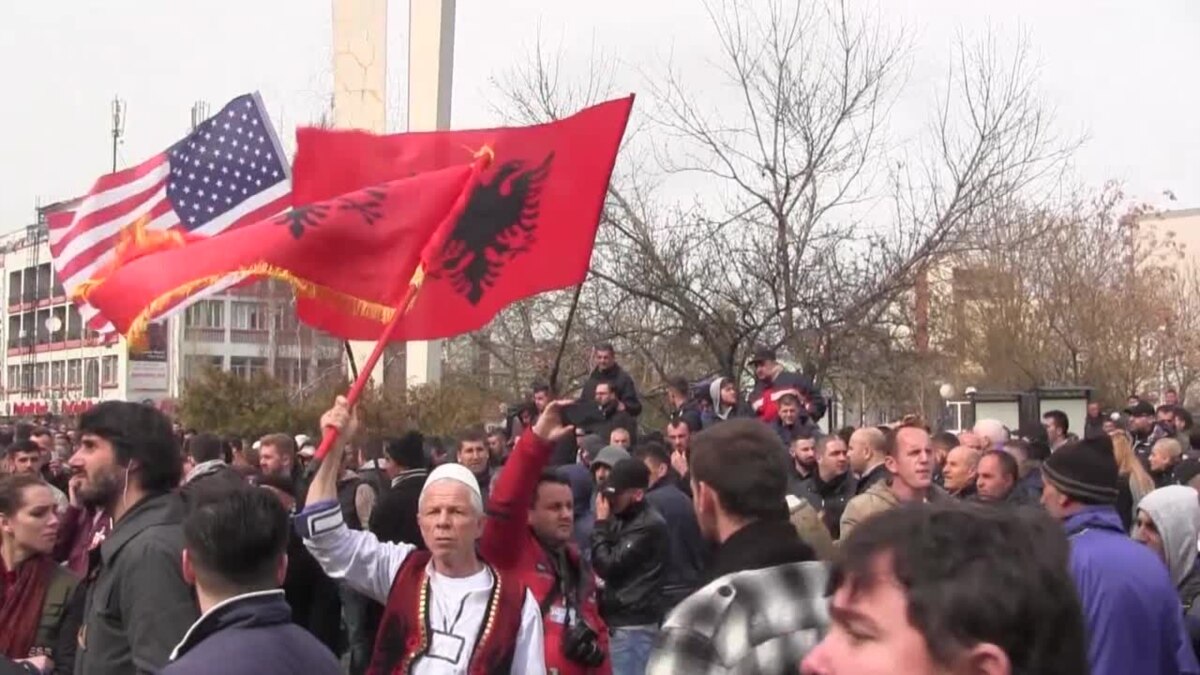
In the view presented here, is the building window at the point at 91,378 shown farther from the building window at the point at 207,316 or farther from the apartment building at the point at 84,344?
the building window at the point at 207,316

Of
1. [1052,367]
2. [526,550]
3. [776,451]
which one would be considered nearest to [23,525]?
[526,550]

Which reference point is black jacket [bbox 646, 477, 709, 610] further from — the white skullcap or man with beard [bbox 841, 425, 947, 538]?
the white skullcap

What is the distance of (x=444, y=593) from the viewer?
5.36 meters

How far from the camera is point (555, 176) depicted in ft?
25.2

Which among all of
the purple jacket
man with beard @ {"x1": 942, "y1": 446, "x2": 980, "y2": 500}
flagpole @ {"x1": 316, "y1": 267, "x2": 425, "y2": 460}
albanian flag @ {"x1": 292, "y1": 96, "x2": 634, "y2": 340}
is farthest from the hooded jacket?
the purple jacket

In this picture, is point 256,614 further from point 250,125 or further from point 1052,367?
point 1052,367

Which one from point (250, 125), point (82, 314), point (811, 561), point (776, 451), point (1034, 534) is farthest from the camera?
point (250, 125)

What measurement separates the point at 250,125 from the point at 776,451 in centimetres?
520

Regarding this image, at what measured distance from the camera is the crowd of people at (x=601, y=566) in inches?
85.0

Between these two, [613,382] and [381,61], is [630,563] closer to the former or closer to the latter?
[613,382]

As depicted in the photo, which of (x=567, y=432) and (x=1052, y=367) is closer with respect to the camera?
(x=567, y=432)

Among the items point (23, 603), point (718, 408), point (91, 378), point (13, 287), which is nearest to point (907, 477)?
point (23, 603)

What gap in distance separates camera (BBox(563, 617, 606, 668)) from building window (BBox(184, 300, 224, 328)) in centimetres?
5576

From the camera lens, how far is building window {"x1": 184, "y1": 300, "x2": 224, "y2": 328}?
6147cm
